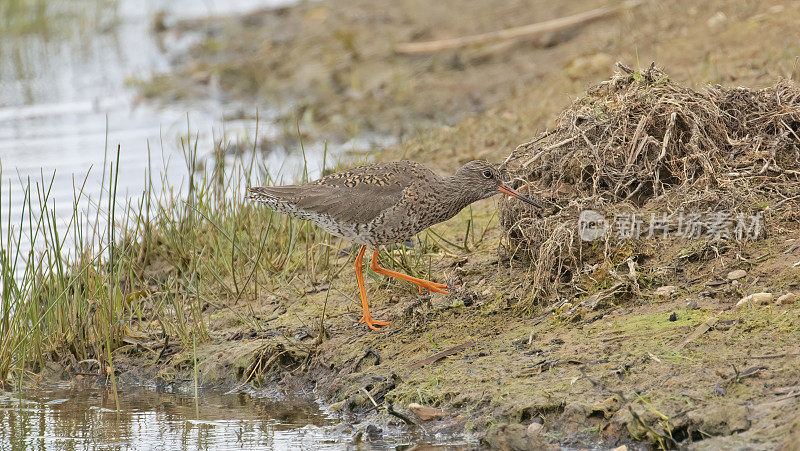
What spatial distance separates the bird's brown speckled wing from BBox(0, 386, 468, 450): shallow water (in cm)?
130

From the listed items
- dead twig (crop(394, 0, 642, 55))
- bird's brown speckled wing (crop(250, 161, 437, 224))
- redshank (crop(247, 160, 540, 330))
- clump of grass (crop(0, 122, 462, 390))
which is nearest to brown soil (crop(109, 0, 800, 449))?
clump of grass (crop(0, 122, 462, 390))

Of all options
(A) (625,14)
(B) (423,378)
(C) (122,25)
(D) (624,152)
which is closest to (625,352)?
(B) (423,378)

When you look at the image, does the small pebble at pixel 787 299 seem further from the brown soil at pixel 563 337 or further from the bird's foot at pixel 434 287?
the bird's foot at pixel 434 287

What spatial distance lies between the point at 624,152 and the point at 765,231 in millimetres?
1007

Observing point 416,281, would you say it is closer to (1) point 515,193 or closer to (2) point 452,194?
(2) point 452,194

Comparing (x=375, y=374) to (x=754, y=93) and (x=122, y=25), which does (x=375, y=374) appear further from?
(x=122, y=25)

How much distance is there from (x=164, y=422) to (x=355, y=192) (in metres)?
1.94

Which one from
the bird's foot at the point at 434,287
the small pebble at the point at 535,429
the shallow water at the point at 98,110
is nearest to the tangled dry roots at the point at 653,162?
the bird's foot at the point at 434,287

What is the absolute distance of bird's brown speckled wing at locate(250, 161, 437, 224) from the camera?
652 cm

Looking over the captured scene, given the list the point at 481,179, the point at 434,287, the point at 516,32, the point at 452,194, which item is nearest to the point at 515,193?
the point at 481,179

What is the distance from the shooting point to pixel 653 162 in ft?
20.6

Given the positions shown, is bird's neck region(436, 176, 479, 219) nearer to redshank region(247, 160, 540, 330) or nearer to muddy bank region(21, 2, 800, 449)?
redshank region(247, 160, 540, 330)

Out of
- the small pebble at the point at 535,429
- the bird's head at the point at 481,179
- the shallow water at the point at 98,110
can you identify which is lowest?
the small pebble at the point at 535,429

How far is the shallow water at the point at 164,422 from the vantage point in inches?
213
